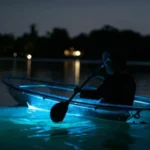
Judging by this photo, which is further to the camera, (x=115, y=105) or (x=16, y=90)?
(x=16, y=90)

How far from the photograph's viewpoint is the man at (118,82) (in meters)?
7.52

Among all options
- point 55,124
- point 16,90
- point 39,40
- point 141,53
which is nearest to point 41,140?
point 55,124

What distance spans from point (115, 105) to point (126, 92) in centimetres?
37

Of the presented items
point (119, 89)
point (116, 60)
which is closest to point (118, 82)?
point (119, 89)

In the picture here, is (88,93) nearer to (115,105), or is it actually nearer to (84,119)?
(84,119)

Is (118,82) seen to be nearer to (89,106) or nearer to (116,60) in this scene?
(116,60)

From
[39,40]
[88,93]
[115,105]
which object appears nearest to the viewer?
[115,105]

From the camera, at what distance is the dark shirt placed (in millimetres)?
7590

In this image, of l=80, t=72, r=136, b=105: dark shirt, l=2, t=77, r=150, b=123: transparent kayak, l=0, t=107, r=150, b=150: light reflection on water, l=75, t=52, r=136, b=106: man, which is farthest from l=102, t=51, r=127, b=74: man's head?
l=0, t=107, r=150, b=150: light reflection on water

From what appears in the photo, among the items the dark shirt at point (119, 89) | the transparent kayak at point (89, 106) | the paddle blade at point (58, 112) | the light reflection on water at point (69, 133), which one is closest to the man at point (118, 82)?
the dark shirt at point (119, 89)

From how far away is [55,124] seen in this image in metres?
7.99

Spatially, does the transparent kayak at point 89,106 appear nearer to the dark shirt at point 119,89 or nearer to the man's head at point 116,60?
the dark shirt at point 119,89

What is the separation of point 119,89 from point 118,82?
5.0 inches

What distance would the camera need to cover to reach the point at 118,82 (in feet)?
25.0
